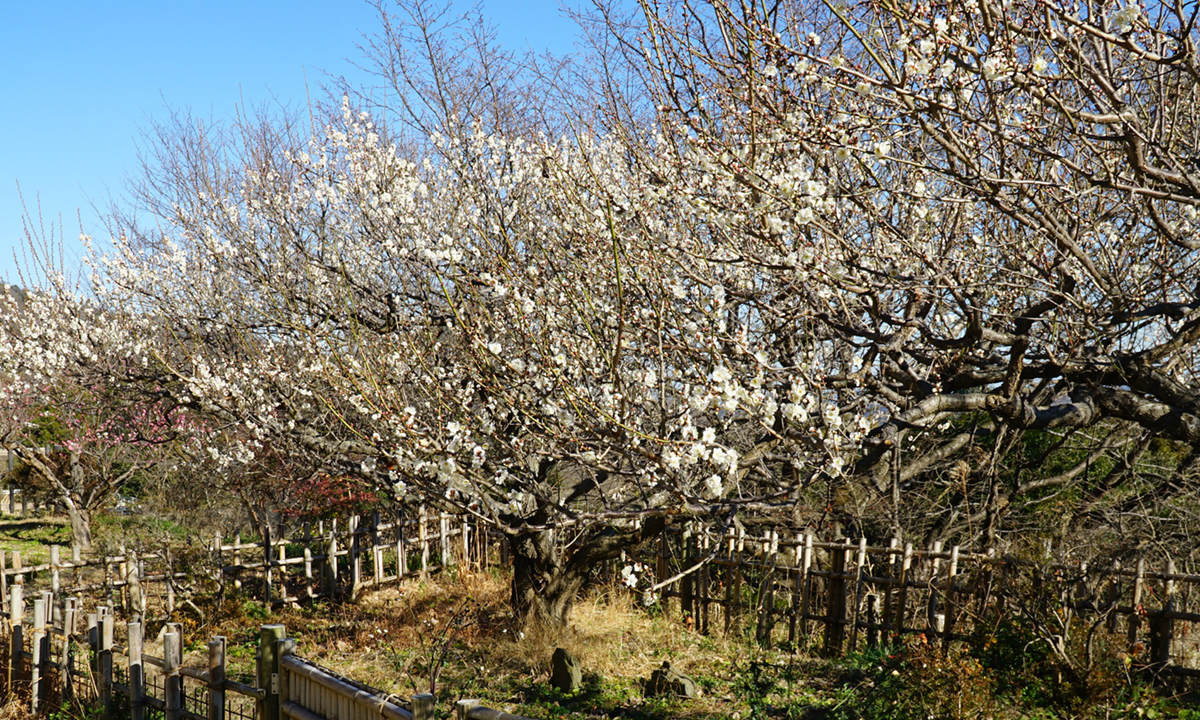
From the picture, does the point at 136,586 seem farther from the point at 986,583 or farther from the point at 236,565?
the point at 986,583

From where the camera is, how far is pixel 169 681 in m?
4.94

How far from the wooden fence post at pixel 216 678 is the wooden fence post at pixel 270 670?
0.41 metres

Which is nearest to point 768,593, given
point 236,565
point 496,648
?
point 496,648

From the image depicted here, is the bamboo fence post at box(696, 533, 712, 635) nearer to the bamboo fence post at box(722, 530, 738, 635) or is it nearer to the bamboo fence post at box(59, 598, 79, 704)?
the bamboo fence post at box(722, 530, 738, 635)

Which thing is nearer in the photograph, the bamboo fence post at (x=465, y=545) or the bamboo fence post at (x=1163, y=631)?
the bamboo fence post at (x=1163, y=631)

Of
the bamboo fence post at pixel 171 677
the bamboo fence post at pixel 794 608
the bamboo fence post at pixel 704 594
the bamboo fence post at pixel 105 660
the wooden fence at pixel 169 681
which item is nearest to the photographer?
the wooden fence at pixel 169 681

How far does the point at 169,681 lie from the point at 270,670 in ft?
3.32

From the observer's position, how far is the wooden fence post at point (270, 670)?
4.35 metres

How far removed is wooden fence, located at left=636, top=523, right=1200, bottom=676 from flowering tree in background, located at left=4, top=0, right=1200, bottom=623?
2.30ft

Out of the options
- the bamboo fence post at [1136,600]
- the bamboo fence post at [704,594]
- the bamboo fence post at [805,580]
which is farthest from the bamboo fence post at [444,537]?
the bamboo fence post at [1136,600]

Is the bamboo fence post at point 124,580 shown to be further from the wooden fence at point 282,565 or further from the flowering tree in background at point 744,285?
the flowering tree in background at point 744,285

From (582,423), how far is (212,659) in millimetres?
2389

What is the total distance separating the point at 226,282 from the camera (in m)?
8.91

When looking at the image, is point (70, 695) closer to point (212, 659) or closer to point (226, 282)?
point (212, 659)
